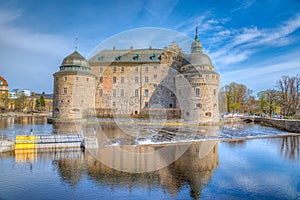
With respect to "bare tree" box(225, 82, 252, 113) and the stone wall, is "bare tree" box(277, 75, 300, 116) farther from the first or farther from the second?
the stone wall

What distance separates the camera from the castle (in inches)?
1249

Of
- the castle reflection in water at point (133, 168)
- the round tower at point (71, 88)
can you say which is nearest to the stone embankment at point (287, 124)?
the castle reflection in water at point (133, 168)

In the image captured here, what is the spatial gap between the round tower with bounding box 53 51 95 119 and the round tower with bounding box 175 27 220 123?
590 inches

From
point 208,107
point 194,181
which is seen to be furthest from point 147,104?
point 194,181

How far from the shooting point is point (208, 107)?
31.4 meters

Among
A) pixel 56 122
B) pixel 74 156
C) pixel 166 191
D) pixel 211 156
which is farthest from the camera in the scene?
pixel 56 122

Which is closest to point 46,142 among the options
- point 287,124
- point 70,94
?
point 70,94

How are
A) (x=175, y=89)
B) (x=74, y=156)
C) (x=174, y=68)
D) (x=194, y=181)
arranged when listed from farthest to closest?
1. (x=174, y=68)
2. (x=175, y=89)
3. (x=74, y=156)
4. (x=194, y=181)

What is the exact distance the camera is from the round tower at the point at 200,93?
31375 mm

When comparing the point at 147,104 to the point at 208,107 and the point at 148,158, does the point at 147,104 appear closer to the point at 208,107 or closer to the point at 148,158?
the point at 208,107

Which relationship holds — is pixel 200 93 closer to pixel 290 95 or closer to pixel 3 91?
pixel 290 95

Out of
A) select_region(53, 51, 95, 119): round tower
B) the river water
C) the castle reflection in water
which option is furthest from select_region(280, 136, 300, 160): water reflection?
select_region(53, 51, 95, 119): round tower

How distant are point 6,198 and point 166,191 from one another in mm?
4919

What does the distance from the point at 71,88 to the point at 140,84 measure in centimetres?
1242
